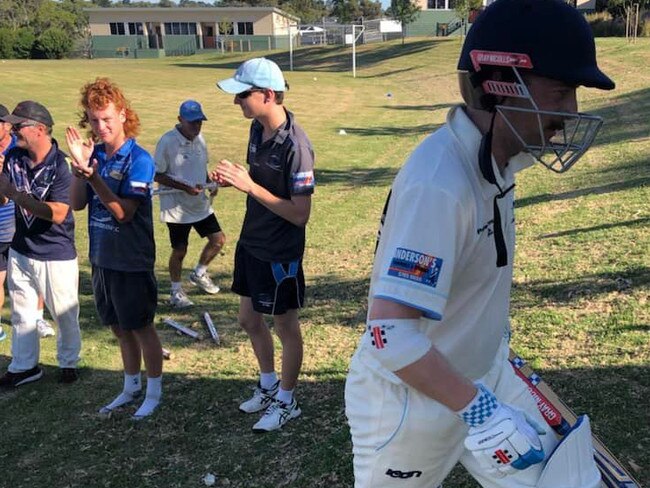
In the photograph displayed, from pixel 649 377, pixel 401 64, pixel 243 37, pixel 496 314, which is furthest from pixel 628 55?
pixel 243 37

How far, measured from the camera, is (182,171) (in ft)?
20.4

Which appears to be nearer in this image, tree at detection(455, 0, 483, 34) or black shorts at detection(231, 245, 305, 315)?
black shorts at detection(231, 245, 305, 315)

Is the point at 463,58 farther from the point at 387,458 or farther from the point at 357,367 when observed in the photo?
the point at 387,458

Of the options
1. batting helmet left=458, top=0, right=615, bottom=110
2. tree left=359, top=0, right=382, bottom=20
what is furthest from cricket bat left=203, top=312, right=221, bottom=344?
tree left=359, top=0, right=382, bottom=20

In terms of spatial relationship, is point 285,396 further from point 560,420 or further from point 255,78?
point 560,420

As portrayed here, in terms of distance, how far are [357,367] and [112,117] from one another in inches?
97.4

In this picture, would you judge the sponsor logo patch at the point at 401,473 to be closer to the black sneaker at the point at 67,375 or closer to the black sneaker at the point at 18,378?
the black sneaker at the point at 67,375

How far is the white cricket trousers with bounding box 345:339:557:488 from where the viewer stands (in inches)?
78.7

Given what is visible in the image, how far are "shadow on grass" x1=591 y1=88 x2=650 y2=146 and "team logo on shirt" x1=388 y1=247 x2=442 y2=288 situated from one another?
8.76m

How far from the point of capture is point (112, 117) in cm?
384

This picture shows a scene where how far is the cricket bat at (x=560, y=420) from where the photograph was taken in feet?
7.20

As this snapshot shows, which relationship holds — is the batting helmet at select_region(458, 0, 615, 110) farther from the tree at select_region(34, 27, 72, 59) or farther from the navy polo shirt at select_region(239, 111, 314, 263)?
the tree at select_region(34, 27, 72, 59)

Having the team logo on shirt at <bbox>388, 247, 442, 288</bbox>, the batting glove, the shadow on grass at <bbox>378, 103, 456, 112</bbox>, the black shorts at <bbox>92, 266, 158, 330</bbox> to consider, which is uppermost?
the team logo on shirt at <bbox>388, 247, 442, 288</bbox>

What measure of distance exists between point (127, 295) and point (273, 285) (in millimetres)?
945
